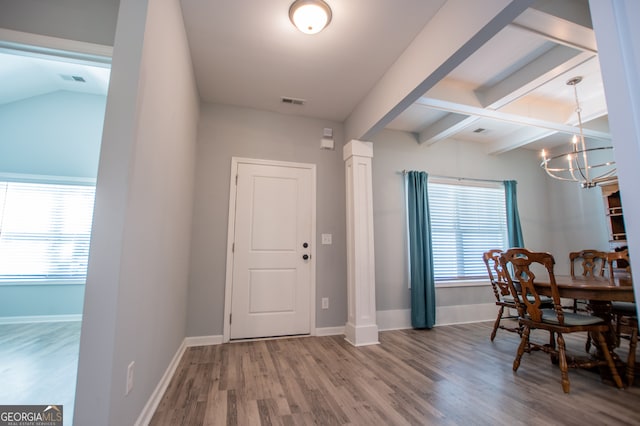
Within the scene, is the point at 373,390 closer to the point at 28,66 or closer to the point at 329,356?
the point at 329,356

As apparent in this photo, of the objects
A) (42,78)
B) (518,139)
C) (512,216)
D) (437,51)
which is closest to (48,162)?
(42,78)

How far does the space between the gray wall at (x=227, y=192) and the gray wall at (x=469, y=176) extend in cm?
62

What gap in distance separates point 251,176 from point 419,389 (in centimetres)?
269

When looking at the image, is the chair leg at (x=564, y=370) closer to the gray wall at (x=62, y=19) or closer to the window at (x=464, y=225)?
the window at (x=464, y=225)

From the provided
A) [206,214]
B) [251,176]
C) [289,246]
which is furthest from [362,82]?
[206,214]

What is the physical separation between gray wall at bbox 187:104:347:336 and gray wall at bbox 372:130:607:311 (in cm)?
62

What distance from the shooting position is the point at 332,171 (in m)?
3.65

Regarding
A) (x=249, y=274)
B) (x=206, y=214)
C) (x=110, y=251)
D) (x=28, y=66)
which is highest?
(x=28, y=66)

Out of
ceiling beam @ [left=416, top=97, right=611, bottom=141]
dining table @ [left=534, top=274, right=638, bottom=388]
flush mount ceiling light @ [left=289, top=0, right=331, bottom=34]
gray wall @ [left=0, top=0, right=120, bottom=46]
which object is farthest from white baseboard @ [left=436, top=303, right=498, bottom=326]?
gray wall @ [left=0, top=0, right=120, bottom=46]

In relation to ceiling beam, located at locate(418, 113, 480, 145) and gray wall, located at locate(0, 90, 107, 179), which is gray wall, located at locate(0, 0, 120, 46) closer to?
gray wall, located at locate(0, 90, 107, 179)

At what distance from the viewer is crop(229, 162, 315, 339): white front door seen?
316cm

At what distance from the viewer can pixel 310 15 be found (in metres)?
1.97

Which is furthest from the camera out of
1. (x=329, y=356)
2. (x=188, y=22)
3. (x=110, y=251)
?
(x=329, y=356)

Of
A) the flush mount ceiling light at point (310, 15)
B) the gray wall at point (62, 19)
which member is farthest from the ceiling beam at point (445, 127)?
the gray wall at point (62, 19)
